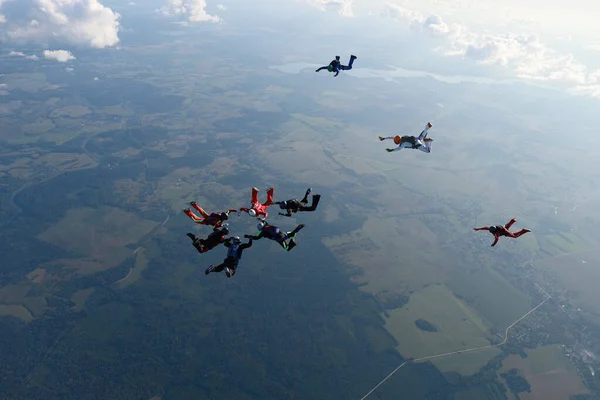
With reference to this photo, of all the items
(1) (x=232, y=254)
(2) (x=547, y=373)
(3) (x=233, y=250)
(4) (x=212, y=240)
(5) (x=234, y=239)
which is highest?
(4) (x=212, y=240)

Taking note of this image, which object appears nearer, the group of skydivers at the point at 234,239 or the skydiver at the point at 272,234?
the skydiver at the point at 272,234

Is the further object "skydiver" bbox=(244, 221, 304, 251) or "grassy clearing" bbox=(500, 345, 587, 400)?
"grassy clearing" bbox=(500, 345, 587, 400)

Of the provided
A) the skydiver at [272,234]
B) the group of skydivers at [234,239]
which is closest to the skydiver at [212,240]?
the group of skydivers at [234,239]

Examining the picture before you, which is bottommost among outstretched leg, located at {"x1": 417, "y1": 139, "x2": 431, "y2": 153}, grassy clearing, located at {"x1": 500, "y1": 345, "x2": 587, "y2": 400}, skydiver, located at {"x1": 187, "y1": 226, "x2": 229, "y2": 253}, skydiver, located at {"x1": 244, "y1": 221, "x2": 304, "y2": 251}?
grassy clearing, located at {"x1": 500, "y1": 345, "x2": 587, "y2": 400}

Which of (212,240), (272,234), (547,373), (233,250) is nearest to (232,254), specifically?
(233,250)

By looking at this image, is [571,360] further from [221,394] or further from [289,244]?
[289,244]

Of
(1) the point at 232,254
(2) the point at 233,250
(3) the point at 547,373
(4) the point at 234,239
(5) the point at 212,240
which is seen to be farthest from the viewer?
(3) the point at 547,373

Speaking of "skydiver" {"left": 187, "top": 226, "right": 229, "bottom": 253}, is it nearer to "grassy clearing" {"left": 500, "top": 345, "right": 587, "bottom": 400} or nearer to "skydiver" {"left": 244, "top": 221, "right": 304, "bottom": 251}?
"skydiver" {"left": 244, "top": 221, "right": 304, "bottom": 251}

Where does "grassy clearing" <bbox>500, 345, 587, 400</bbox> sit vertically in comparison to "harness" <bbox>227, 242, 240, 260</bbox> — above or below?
below

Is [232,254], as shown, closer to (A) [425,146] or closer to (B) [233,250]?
(B) [233,250]

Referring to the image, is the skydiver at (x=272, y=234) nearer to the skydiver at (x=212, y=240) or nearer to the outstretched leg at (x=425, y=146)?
the skydiver at (x=212, y=240)

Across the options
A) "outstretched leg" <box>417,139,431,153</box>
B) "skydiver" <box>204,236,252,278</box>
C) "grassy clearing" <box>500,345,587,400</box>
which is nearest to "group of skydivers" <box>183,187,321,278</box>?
"skydiver" <box>204,236,252,278</box>

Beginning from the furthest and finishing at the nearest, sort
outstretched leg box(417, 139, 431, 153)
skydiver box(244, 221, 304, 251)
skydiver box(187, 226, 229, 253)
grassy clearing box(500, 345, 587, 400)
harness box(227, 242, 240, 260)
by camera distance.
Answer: grassy clearing box(500, 345, 587, 400) < outstretched leg box(417, 139, 431, 153) < harness box(227, 242, 240, 260) < skydiver box(187, 226, 229, 253) < skydiver box(244, 221, 304, 251)
